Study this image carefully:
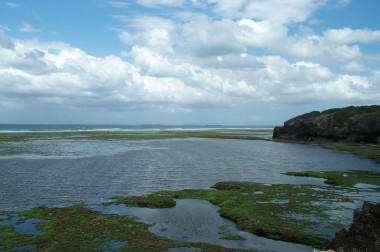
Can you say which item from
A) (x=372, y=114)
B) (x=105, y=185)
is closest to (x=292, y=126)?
(x=372, y=114)

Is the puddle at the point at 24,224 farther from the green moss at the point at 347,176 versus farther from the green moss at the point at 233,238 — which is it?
the green moss at the point at 347,176

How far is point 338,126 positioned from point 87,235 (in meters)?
117

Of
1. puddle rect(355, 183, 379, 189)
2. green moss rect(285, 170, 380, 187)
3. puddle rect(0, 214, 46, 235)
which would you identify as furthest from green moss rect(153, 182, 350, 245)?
puddle rect(0, 214, 46, 235)

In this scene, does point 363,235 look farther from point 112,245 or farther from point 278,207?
point 112,245

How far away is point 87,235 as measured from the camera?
26.1m

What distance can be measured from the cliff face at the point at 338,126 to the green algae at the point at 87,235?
10229 cm

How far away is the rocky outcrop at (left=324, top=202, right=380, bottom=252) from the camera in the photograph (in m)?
20.7

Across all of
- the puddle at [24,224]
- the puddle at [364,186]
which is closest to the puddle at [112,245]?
the puddle at [24,224]

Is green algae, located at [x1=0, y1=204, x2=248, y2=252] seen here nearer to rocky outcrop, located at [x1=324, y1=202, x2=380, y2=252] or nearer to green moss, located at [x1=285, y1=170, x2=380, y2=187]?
rocky outcrop, located at [x1=324, y1=202, x2=380, y2=252]

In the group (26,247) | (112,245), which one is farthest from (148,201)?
(26,247)

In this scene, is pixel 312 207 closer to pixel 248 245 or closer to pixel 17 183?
pixel 248 245

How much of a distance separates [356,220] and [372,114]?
346 ft

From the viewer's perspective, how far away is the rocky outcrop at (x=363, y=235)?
67.8 feet

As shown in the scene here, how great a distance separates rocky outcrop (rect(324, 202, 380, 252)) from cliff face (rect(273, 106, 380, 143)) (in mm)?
98991
